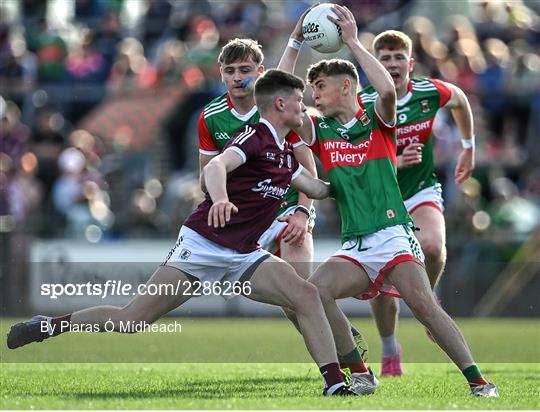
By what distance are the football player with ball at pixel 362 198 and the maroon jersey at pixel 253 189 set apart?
1.69 feet

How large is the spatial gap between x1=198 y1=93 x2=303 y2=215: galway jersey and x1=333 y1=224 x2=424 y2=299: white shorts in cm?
140

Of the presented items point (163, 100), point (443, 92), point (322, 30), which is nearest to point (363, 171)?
point (322, 30)

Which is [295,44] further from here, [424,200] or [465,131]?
[465,131]

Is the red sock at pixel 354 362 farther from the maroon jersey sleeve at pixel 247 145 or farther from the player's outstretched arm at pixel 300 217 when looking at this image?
the maroon jersey sleeve at pixel 247 145

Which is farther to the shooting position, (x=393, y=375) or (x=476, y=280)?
(x=476, y=280)

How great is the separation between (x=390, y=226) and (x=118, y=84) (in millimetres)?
14930

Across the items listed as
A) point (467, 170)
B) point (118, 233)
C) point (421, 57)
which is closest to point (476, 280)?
point (421, 57)

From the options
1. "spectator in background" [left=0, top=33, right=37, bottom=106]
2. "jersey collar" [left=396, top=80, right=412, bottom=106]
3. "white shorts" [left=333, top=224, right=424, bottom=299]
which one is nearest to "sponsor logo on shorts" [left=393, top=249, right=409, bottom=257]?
"white shorts" [left=333, top=224, right=424, bottom=299]

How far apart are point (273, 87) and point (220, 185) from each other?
95cm

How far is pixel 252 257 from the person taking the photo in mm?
8898

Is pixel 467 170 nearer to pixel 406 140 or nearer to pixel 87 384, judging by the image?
pixel 406 140

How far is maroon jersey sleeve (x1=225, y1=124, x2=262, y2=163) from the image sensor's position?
8641 millimetres

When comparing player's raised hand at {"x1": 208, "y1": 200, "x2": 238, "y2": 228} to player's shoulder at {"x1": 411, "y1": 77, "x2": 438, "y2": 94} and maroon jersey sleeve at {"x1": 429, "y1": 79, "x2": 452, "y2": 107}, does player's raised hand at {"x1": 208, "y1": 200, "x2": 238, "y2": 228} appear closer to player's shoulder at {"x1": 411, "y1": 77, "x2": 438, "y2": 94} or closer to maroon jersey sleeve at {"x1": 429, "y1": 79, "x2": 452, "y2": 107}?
player's shoulder at {"x1": 411, "y1": 77, "x2": 438, "y2": 94}

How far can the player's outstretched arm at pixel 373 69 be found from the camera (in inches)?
356
